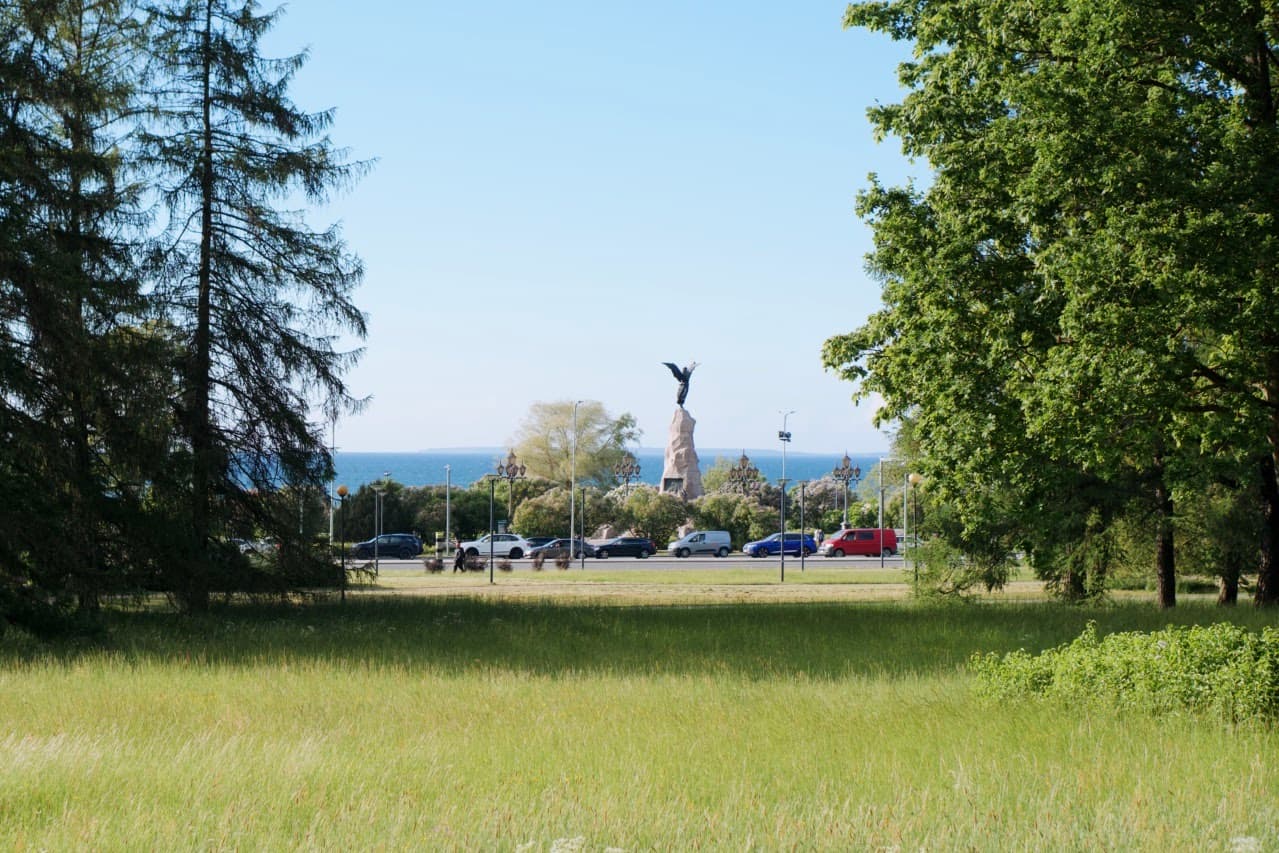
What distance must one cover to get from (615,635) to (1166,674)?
10.9 meters

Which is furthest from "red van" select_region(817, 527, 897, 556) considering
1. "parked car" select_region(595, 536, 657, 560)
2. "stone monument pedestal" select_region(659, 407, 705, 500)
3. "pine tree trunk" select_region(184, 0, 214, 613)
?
"pine tree trunk" select_region(184, 0, 214, 613)

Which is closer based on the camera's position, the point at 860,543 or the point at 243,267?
the point at 243,267

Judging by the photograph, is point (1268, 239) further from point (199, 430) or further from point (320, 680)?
point (199, 430)

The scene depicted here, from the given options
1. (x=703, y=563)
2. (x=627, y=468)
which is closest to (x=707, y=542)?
(x=703, y=563)

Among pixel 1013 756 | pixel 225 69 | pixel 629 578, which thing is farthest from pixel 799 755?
pixel 629 578

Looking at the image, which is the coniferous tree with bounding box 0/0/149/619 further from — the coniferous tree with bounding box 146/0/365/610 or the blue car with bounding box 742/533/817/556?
the blue car with bounding box 742/533/817/556

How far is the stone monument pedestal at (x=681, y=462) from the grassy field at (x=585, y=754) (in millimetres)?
64969

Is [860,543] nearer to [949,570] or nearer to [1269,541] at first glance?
[949,570]

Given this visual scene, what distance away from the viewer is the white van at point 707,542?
6825cm

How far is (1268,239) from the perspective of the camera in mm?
13328

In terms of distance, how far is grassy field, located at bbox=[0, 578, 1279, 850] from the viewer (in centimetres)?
666

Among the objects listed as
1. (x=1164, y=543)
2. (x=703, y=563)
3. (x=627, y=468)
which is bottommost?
(x=703, y=563)

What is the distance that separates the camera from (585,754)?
9.28m

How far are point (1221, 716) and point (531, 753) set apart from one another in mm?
5611
